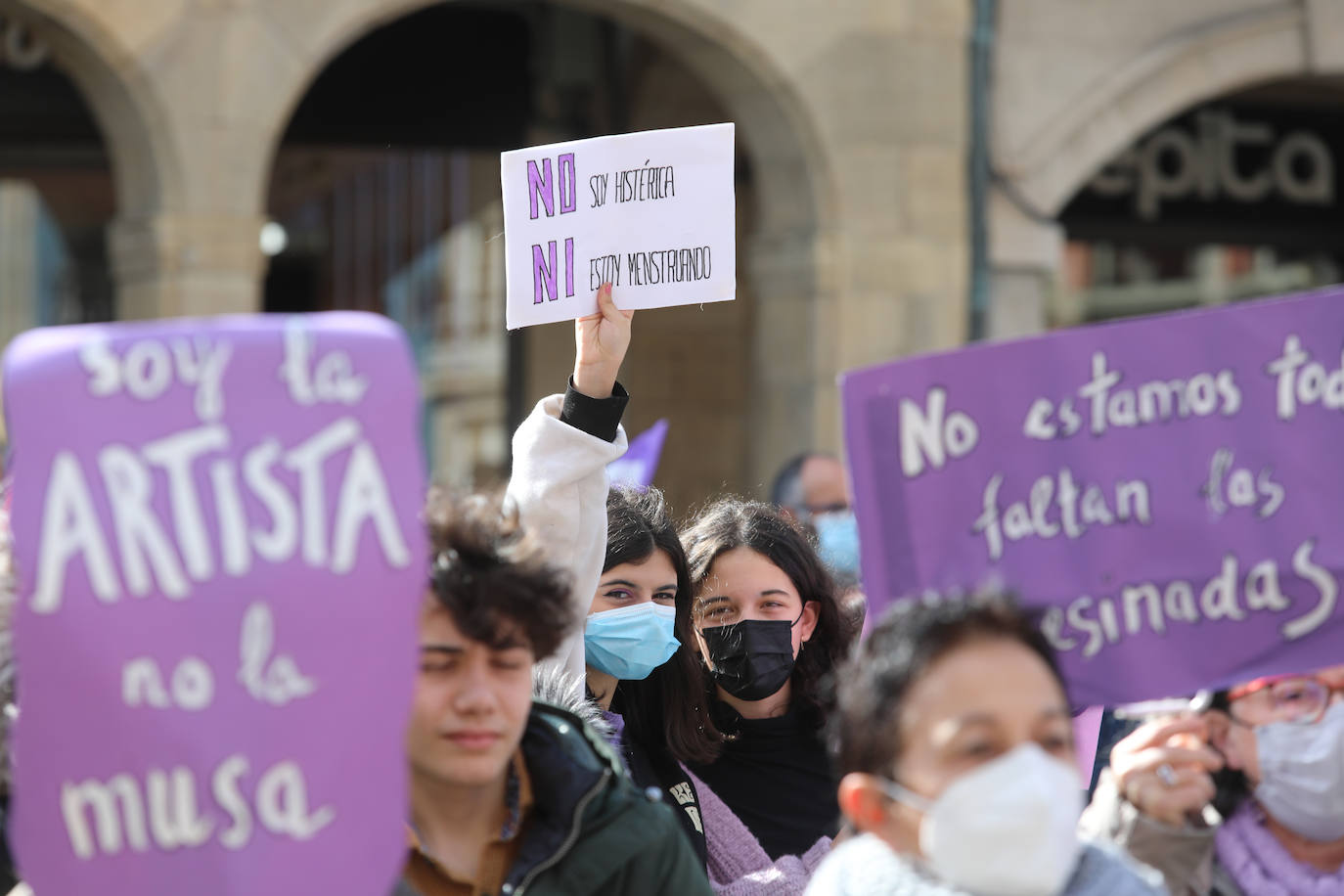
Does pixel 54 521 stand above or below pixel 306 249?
below

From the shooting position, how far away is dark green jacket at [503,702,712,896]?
2475 millimetres

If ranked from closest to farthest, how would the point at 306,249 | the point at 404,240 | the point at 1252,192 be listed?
the point at 1252,192 < the point at 404,240 < the point at 306,249

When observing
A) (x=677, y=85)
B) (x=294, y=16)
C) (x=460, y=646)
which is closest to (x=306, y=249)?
(x=677, y=85)

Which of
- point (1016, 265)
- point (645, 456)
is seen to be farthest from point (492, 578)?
point (1016, 265)

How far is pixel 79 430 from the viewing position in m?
2.15

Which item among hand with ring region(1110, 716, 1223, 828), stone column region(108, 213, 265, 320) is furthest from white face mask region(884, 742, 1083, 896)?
stone column region(108, 213, 265, 320)

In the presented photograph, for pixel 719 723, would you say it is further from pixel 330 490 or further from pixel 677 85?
pixel 677 85

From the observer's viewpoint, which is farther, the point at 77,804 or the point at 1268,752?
the point at 1268,752

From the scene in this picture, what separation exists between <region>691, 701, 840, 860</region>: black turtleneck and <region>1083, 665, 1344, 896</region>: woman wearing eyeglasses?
3.50ft

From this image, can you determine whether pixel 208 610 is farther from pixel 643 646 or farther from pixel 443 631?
pixel 643 646

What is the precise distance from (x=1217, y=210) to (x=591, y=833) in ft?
32.5

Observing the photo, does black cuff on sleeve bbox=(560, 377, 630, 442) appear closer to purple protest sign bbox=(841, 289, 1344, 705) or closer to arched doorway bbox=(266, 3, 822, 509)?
purple protest sign bbox=(841, 289, 1344, 705)

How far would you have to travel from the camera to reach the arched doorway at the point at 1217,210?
1123cm

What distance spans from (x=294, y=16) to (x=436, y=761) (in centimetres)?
619
